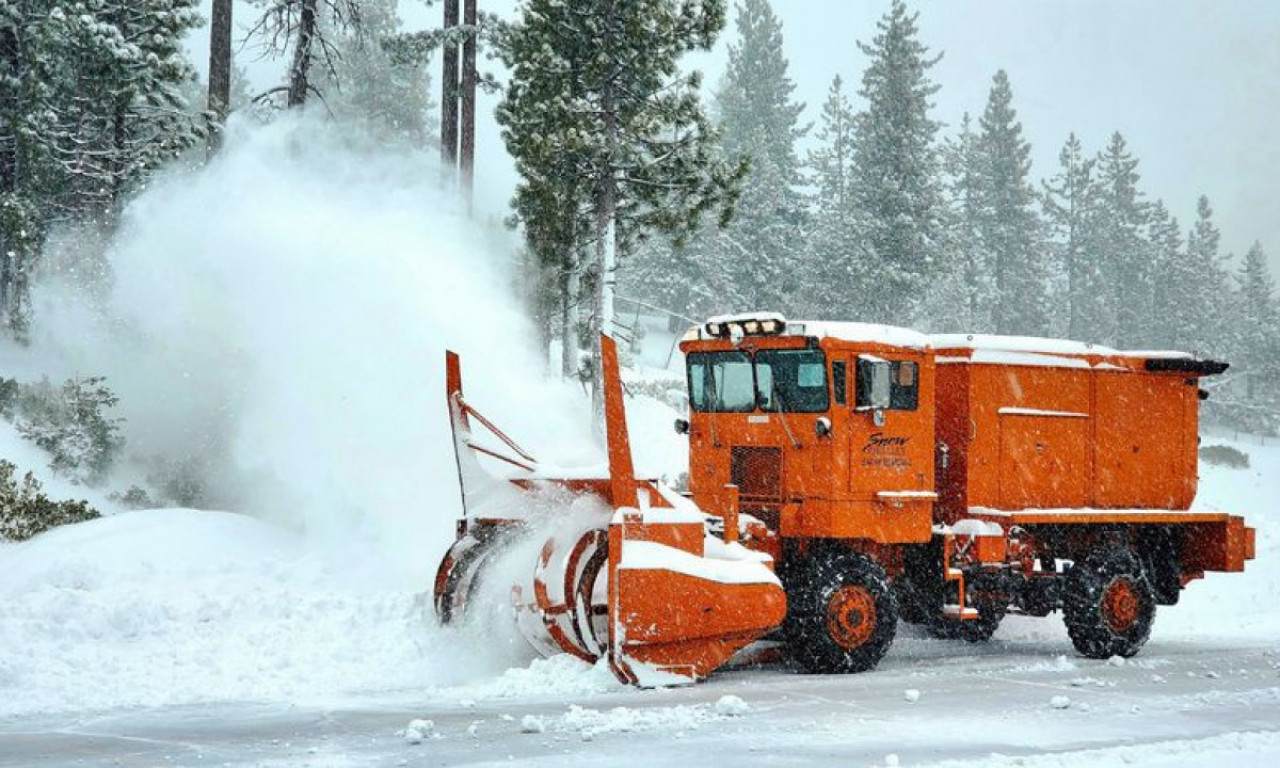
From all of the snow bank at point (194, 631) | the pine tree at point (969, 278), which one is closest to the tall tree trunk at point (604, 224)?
the snow bank at point (194, 631)

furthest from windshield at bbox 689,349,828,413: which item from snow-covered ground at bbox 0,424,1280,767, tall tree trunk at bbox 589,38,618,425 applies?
tall tree trunk at bbox 589,38,618,425

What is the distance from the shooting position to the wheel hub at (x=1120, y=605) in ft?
44.6

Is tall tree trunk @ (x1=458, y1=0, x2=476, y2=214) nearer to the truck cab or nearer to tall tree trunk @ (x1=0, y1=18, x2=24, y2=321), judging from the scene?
tall tree trunk @ (x1=0, y1=18, x2=24, y2=321)

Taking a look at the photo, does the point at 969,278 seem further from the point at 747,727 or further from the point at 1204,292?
the point at 747,727

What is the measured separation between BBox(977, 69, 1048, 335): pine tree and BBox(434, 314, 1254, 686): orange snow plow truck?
167 feet

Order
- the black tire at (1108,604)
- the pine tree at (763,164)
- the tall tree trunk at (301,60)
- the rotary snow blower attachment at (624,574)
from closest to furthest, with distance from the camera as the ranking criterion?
1. the rotary snow blower attachment at (624,574)
2. the black tire at (1108,604)
3. the tall tree trunk at (301,60)
4. the pine tree at (763,164)

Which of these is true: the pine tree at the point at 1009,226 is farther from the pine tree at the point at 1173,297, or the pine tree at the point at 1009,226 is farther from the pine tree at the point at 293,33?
the pine tree at the point at 293,33

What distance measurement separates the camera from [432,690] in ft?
33.9

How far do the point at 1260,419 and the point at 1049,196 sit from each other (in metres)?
17.9

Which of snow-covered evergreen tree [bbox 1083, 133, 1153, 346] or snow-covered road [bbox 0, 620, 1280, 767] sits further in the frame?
snow-covered evergreen tree [bbox 1083, 133, 1153, 346]

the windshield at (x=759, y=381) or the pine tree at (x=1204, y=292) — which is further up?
the pine tree at (x=1204, y=292)

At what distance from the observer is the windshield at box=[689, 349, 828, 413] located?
1198 centimetres

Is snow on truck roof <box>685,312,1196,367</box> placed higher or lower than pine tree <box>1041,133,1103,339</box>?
lower

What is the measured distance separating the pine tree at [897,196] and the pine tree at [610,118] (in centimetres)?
2279
